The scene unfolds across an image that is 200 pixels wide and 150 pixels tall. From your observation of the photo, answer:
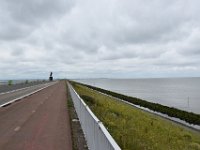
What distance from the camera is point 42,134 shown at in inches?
600

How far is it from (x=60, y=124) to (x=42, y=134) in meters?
3.32

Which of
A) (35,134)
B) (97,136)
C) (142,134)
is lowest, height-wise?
(142,134)

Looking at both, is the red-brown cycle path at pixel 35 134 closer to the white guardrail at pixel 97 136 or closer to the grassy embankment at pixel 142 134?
the white guardrail at pixel 97 136

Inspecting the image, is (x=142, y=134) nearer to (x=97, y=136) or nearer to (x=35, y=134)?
(x=35, y=134)

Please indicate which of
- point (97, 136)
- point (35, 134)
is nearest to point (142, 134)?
point (35, 134)

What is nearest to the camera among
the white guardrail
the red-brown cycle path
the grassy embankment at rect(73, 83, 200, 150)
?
the white guardrail

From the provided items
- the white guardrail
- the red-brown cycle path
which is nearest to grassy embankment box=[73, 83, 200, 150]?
the white guardrail

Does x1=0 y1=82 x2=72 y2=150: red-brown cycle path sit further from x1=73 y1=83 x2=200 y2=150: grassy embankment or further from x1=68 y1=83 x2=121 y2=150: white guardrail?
x1=73 y1=83 x2=200 y2=150: grassy embankment

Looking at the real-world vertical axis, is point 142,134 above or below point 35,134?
below

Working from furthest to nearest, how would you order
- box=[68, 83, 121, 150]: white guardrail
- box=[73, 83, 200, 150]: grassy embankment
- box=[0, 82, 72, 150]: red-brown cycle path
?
1. box=[73, 83, 200, 150]: grassy embankment
2. box=[0, 82, 72, 150]: red-brown cycle path
3. box=[68, 83, 121, 150]: white guardrail

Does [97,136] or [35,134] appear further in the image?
[35,134]

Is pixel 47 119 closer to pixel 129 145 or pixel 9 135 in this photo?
pixel 9 135

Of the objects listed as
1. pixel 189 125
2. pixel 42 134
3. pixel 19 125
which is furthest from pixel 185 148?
pixel 189 125

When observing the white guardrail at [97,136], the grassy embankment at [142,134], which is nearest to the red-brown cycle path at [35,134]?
the white guardrail at [97,136]
